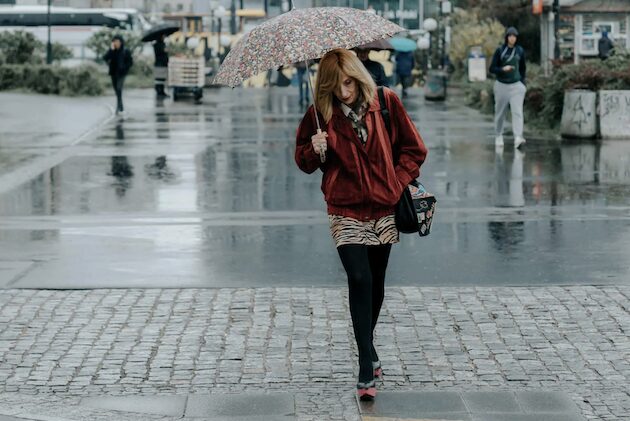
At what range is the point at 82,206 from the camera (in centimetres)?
1399

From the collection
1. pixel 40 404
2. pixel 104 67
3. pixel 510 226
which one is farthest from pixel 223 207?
pixel 104 67

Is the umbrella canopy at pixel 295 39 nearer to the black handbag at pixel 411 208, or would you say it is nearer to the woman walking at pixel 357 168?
the woman walking at pixel 357 168

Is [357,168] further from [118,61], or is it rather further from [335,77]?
[118,61]

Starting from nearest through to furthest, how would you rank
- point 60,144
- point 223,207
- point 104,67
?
point 223,207
point 60,144
point 104,67

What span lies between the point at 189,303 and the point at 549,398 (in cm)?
303

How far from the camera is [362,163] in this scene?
269 inches

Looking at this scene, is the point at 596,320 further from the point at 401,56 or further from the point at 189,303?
the point at 401,56

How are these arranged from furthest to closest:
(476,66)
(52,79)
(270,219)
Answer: (52,79)
(476,66)
(270,219)

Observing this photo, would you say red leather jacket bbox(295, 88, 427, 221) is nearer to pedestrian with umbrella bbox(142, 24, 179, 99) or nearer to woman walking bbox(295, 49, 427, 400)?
woman walking bbox(295, 49, 427, 400)

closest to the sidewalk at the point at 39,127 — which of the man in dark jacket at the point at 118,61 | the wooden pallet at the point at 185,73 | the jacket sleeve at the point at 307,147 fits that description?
the man in dark jacket at the point at 118,61

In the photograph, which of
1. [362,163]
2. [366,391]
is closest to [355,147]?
[362,163]

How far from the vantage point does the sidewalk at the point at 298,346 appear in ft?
22.8

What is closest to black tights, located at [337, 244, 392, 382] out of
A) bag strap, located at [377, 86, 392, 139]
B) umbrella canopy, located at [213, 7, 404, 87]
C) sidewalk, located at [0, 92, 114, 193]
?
bag strap, located at [377, 86, 392, 139]

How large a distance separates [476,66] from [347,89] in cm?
3078
